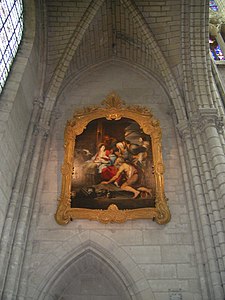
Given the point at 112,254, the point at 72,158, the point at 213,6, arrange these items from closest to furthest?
1. the point at 112,254
2. the point at 72,158
3. the point at 213,6

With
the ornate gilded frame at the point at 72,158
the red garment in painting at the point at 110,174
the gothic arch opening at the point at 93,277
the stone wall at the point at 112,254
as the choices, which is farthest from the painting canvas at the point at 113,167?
the gothic arch opening at the point at 93,277

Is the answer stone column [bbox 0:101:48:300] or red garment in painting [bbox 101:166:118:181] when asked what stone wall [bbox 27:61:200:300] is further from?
red garment in painting [bbox 101:166:118:181]

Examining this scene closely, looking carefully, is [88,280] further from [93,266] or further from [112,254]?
[112,254]

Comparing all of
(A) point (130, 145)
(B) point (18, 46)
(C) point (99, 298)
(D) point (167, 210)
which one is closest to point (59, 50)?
(B) point (18, 46)

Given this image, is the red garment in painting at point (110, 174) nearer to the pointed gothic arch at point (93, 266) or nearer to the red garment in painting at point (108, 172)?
the red garment in painting at point (108, 172)

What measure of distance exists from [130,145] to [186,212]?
2.25 m

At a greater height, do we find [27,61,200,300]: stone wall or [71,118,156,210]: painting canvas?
[71,118,156,210]: painting canvas

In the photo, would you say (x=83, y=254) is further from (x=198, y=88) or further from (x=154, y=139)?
(x=198, y=88)

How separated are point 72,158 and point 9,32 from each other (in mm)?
3366

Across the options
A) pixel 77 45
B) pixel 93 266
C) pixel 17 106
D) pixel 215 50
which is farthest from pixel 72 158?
pixel 215 50

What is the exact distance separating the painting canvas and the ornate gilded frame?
11 centimetres

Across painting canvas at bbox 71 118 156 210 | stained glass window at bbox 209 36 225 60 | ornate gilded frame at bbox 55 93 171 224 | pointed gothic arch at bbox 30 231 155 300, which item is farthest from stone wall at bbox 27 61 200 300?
stained glass window at bbox 209 36 225 60

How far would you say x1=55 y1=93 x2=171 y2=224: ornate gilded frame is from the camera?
7.71m

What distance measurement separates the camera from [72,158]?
28.8ft
